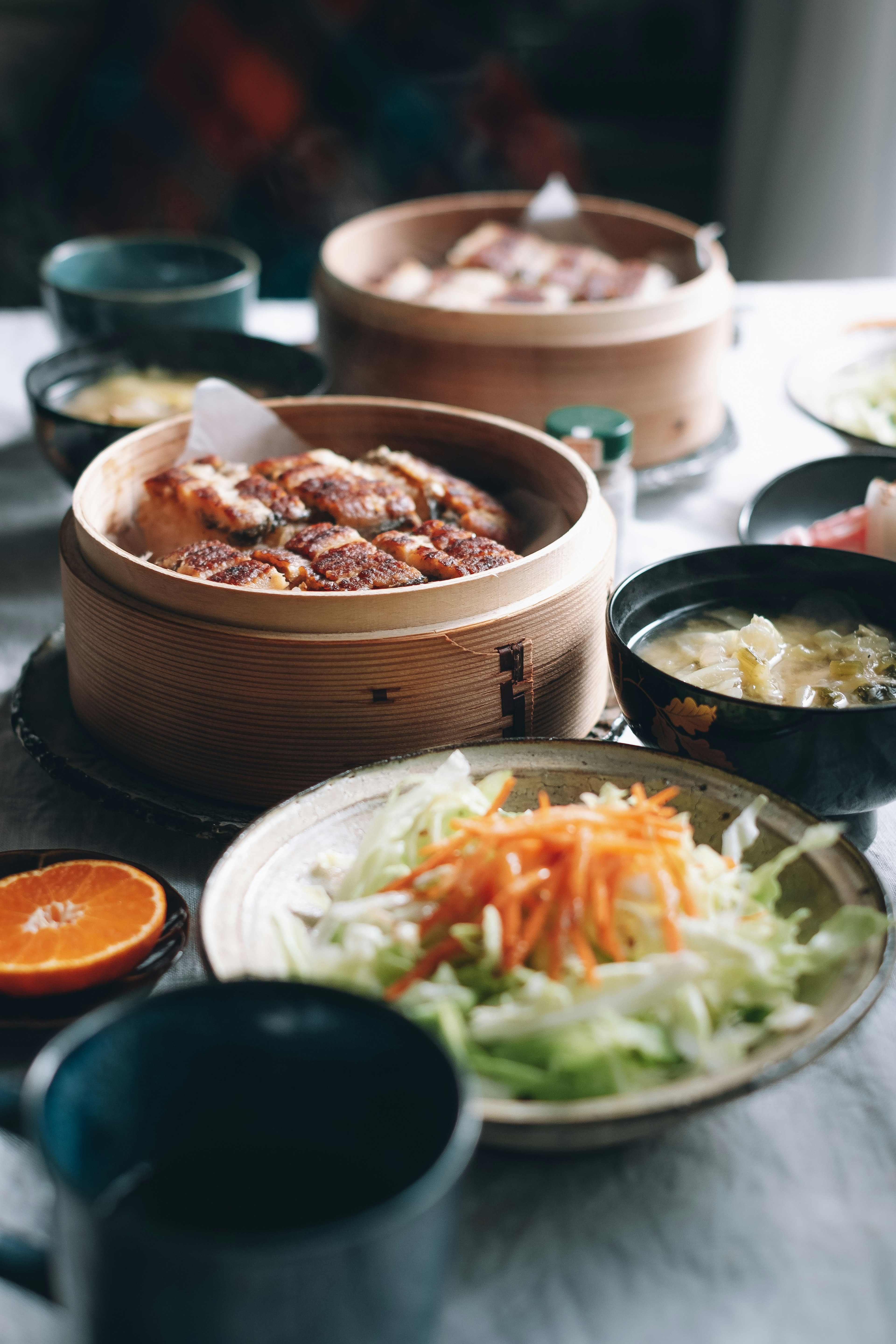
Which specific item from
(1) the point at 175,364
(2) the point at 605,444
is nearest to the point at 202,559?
(2) the point at 605,444

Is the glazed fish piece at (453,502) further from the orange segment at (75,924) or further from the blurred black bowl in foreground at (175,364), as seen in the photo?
the orange segment at (75,924)

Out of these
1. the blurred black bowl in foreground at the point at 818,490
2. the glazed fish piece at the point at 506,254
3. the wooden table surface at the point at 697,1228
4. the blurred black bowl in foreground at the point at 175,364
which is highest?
the glazed fish piece at the point at 506,254

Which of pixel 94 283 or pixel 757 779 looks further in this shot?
pixel 94 283

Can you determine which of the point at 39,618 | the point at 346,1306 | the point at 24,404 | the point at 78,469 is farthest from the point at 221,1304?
the point at 24,404

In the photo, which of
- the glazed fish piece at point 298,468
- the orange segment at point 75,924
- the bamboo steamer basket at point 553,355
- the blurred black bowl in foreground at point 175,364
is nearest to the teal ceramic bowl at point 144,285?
the blurred black bowl in foreground at point 175,364

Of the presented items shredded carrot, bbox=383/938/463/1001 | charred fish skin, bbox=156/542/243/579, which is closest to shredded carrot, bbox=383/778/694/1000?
shredded carrot, bbox=383/938/463/1001

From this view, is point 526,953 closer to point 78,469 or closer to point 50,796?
point 50,796

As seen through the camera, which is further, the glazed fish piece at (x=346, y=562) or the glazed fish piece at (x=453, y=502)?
the glazed fish piece at (x=453, y=502)

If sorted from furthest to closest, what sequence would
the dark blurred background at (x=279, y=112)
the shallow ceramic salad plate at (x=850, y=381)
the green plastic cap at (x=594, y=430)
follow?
the dark blurred background at (x=279, y=112) → the shallow ceramic salad plate at (x=850, y=381) → the green plastic cap at (x=594, y=430)
